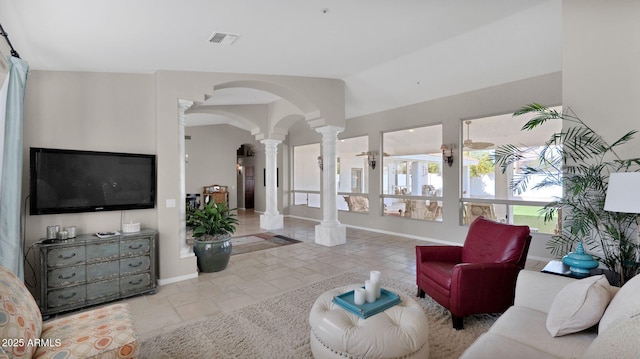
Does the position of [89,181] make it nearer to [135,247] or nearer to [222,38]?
[135,247]

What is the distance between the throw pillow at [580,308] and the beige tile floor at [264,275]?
7.74 ft

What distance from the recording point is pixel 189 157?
1003 cm

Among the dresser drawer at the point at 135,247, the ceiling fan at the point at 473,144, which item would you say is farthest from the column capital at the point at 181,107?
the ceiling fan at the point at 473,144

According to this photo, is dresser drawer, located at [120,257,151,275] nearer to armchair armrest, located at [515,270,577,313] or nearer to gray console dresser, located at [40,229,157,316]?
gray console dresser, located at [40,229,157,316]

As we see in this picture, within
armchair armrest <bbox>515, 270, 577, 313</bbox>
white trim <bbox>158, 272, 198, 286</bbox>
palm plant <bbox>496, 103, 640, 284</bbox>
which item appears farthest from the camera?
white trim <bbox>158, 272, 198, 286</bbox>

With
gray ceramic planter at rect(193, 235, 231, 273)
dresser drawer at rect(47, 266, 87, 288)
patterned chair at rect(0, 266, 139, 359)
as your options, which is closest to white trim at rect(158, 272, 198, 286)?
gray ceramic planter at rect(193, 235, 231, 273)

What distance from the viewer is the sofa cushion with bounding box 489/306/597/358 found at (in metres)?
1.53

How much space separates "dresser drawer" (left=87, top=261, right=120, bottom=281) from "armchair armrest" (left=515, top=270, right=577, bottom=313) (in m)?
3.89

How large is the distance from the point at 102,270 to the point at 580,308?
13.5ft

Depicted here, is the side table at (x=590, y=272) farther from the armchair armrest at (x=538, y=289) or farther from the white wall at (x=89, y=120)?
the white wall at (x=89, y=120)

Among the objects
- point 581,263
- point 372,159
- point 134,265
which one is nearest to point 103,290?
point 134,265

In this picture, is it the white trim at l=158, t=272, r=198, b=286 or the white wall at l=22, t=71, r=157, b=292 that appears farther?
the white trim at l=158, t=272, r=198, b=286

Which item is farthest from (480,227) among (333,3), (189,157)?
(189,157)

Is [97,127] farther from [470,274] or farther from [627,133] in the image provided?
[627,133]
